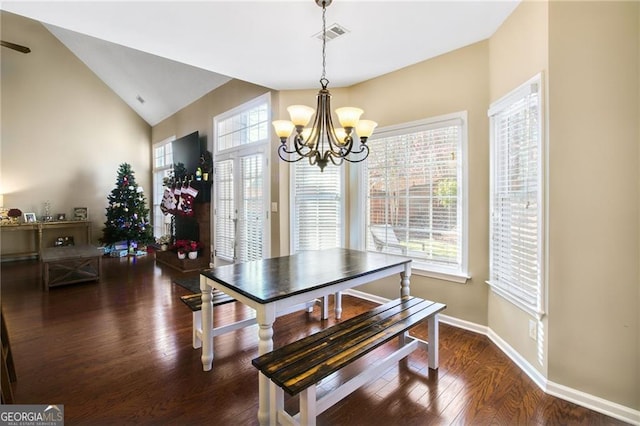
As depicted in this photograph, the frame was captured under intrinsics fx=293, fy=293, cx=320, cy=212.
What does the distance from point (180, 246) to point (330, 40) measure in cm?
429

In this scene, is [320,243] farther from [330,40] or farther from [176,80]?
[176,80]

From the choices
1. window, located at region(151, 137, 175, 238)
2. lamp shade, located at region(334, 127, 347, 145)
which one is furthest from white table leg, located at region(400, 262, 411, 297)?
window, located at region(151, 137, 175, 238)

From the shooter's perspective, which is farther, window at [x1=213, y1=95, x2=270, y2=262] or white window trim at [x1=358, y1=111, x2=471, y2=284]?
window at [x1=213, y1=95, x2=270, y2=262]

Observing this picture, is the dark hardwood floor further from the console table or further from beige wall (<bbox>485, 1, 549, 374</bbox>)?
the console table

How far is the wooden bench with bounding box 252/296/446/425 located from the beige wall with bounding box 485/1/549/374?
0.66 m

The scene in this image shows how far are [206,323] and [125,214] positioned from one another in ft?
17.9

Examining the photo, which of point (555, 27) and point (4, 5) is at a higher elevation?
point (4, 5)

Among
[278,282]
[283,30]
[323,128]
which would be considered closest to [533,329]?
[278,282]

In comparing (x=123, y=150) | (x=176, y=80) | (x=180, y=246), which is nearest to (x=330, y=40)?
(x=176, y=80)

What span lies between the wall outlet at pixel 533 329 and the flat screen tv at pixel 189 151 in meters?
5.15

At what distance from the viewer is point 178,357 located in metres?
2.33

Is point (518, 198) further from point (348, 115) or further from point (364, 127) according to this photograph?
point (348, 115)

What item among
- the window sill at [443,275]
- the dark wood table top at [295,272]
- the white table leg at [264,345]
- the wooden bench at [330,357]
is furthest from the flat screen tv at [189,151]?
the wooden bench at [330,357]

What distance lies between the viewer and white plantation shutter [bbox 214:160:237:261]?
15.6 feet
